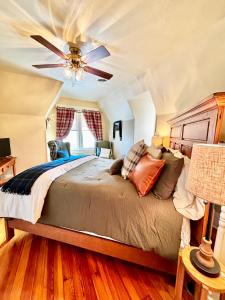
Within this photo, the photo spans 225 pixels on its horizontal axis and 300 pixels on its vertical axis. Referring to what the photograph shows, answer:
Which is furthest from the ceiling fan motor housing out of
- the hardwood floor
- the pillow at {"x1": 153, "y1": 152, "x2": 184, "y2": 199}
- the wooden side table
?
the wooden side table

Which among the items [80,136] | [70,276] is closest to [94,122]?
[80,136]

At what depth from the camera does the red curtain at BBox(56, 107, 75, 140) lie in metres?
4.58

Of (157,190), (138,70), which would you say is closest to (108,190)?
(157,190)

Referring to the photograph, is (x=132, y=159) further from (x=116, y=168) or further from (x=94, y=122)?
(x=94, y=122)

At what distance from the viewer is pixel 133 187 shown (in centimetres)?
150

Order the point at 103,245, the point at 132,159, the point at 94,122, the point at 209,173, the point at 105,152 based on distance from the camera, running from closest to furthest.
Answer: the point at 209,173
the point at 103,245
the point at 132,159
the point at 105,152
the point at 94,122

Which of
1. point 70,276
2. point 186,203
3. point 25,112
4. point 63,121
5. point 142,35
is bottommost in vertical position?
point 70,276

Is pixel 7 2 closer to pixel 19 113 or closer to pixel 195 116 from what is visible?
pixel 195 116

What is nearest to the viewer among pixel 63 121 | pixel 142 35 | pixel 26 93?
pixel 142 35

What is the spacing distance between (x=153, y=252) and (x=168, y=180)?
61 cm

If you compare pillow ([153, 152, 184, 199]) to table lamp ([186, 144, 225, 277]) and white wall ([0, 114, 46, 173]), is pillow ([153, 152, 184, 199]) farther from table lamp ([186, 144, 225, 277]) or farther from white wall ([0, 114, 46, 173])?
white wall ([0, 114, 46, 173])

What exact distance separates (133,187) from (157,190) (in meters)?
0.26

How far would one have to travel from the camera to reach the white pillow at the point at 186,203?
1091 millimetres

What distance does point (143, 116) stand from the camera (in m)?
3.76
